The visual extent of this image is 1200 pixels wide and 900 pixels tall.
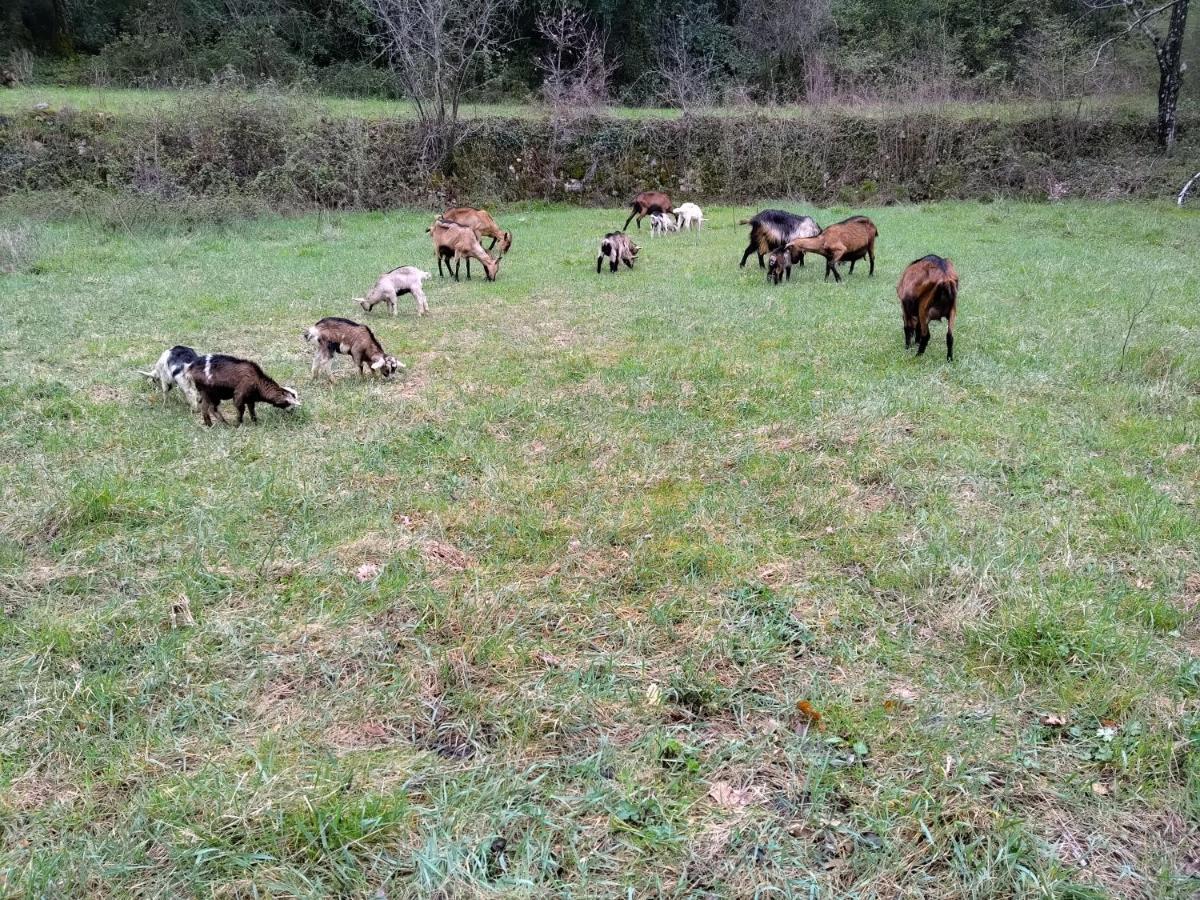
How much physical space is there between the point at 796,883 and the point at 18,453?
5.40 m

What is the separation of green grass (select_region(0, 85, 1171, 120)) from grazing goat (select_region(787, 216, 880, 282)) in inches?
557

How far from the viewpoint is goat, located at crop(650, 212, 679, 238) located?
17.5 meters

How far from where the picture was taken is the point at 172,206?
16406mm

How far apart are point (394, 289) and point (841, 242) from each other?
6.37 m

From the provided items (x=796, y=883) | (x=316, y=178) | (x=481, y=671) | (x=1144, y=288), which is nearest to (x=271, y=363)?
(x=481, y=671)

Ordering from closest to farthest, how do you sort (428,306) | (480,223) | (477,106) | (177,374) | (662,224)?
(177,374) < (428,306) < (480,223) < (662,224) < (477,106)

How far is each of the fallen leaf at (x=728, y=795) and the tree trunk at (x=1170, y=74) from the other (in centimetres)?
2539

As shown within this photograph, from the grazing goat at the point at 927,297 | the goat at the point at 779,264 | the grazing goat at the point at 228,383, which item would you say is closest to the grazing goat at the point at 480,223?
the goat at the point at 779,264

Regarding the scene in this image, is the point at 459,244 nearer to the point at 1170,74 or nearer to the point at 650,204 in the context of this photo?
the point at 650,204

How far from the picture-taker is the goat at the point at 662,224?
17.5 metres

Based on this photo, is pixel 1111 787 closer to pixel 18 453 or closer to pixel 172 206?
pixel 18 453

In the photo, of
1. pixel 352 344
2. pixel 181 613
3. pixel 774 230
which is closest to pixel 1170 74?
pixel 774 230

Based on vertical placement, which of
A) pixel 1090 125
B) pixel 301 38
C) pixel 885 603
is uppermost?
pixel 301 38

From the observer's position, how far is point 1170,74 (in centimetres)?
2088
